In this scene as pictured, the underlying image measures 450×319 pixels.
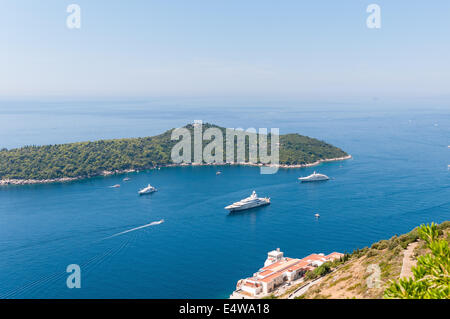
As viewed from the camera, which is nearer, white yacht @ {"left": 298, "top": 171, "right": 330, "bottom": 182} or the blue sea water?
the blue sea water

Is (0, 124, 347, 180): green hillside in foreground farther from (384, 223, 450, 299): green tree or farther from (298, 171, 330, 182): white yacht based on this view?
(384, 223, 450, 299): green tree

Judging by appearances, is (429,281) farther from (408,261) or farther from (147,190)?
(147,190)

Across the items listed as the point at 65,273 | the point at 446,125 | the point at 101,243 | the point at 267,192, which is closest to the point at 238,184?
the point at 267,192

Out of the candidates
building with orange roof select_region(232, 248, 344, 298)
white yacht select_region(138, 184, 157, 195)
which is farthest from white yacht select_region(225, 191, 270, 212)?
building with orange roof select_region(232, 248, 344, 298)

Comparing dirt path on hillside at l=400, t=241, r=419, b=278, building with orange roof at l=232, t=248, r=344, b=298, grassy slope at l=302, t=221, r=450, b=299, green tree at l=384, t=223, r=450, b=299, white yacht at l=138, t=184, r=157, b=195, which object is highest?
green tree at l=384, t=223, r=450, b=299
